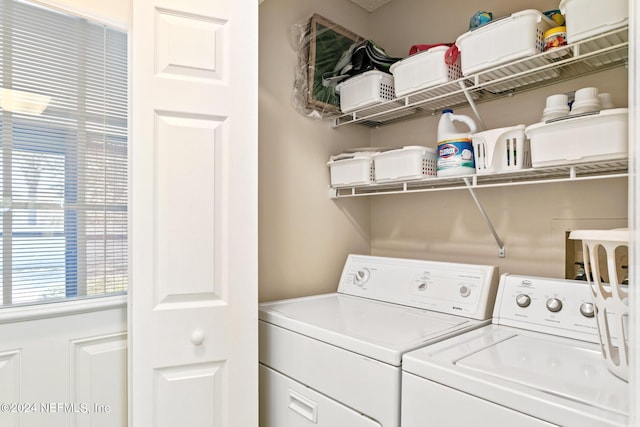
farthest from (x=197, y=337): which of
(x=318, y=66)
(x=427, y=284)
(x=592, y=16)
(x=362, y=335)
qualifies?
(x=592, y=16)

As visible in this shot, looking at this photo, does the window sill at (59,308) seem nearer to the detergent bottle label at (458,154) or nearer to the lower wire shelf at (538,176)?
the lower wire shelf at (538,176)

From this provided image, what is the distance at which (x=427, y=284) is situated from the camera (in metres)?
1.59

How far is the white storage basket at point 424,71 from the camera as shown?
1470 millimetres

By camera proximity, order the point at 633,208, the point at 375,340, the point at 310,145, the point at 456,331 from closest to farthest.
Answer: the point at 633,208 < the point at 375,340 < the point at 456,331 < the point at 310,145

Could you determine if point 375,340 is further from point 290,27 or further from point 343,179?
point 290,27

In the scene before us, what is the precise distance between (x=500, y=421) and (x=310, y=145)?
1.49m

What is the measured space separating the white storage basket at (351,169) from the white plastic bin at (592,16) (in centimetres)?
88

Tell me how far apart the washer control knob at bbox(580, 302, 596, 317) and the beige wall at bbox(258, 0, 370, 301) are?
116 cm

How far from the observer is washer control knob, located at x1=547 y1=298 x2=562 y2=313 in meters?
1.24

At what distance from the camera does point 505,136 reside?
133 cm

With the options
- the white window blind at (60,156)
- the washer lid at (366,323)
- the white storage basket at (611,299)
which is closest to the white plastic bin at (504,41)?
the white storage basket at (611,299)

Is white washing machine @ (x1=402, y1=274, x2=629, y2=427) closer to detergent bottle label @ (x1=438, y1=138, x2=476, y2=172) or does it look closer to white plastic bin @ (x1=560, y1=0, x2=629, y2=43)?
detergent bottle label @ (x1=438, y1=138, x2=476, y2=172)

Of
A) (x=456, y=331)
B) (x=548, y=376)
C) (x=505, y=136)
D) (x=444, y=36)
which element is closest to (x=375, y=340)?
(x=456, y=331)

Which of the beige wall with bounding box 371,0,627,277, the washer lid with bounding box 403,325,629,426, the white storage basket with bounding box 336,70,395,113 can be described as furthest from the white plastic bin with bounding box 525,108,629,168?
the white storage basket with bounding box 336,70,395,113
